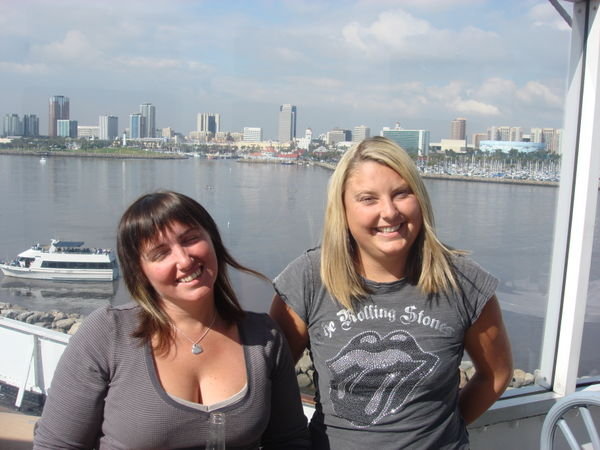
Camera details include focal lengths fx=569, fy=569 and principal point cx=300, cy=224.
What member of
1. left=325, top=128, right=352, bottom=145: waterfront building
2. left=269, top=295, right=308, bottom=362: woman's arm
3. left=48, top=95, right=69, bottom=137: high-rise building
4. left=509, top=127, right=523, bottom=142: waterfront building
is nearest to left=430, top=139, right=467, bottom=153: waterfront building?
left=509, top=127, right=523, bottom=142: waterfront building

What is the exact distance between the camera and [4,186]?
8.32 feet

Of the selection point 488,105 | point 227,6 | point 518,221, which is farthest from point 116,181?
point 518,221

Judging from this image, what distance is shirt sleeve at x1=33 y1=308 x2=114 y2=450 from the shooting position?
1.23m

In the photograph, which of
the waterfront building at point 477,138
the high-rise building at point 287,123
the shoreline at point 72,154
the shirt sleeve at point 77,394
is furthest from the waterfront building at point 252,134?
the shirt sleeve at point 77,394

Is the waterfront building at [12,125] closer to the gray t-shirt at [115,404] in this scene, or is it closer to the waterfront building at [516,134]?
the gray t-shirt at [115,404]

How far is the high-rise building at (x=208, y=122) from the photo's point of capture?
2338 mm

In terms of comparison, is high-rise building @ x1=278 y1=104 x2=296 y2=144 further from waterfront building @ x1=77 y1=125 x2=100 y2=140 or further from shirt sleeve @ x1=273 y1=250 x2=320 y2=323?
shirt sleeve @ x1=273 y1=250 x2=320 y2=323

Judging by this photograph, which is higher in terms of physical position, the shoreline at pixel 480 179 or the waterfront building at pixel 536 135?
the waterfront building at pixel 536 135

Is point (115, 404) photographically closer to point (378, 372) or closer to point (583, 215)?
point (378, 372)

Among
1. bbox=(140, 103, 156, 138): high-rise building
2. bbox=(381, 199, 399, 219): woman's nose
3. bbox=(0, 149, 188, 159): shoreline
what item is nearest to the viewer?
bbox=(381, 199, 399, 219): woman's nose

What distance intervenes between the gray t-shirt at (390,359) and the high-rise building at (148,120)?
1.17 m

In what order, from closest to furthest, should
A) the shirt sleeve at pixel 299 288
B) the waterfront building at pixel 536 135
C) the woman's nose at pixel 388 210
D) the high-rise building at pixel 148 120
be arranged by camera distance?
the woman's nose at pixel 388 210
the shirt sleeve at pixel 299 288
the high-rise building at pixel 148 120
the waterfront building at pixel 536 135

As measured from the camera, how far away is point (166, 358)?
1.28 meters

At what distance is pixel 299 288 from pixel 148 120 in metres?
1.21
